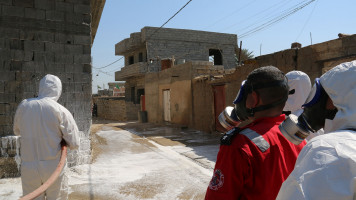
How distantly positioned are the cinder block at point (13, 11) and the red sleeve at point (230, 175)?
5.57 meters

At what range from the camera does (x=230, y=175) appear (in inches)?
49.9

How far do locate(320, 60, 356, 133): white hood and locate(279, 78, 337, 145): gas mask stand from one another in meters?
0.07

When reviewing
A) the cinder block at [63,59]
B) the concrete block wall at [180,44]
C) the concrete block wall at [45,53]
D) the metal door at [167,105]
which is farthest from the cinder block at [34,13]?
the concrete block wall at [180,44]

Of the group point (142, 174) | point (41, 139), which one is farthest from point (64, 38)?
point (41, 139)

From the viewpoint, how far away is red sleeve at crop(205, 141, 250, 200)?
1267 millimetres

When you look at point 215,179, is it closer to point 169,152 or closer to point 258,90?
point 258,90

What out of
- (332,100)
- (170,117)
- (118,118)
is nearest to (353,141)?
(332,100)

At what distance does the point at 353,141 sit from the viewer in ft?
2.87

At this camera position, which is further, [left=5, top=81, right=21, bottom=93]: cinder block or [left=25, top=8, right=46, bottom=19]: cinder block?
[left=25, top=8, right=46, bottom=19]: cinder block

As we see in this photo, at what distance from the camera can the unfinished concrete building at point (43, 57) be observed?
5164 millimetres

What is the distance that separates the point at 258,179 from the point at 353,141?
560mm

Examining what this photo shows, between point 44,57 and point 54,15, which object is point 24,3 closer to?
point 54,15

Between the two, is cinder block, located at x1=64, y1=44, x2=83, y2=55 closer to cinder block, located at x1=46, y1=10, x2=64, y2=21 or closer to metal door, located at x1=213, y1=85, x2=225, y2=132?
cinder block, located at x1=46, y1=10, x2=64, y2=21

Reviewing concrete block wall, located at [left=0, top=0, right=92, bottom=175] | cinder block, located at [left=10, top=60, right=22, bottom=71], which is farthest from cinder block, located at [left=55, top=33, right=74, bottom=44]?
cinder block, located at [left=10, top=60, right=22, bottom=71]
